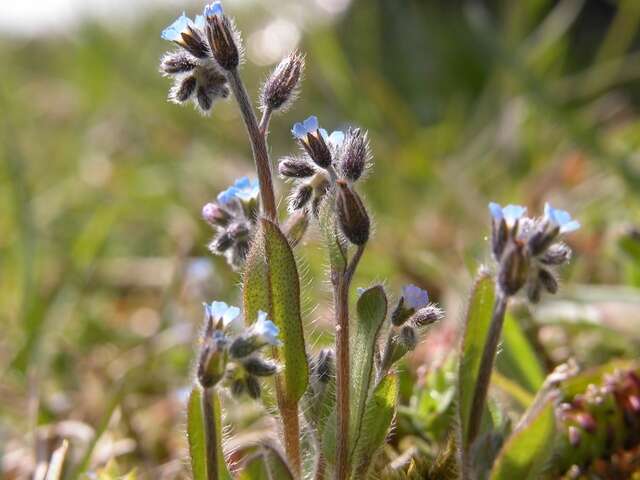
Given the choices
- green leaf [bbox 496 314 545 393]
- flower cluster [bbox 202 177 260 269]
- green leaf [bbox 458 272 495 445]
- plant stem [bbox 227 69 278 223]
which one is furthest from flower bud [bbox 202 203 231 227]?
green leaf [bbox 496 314 545 393]

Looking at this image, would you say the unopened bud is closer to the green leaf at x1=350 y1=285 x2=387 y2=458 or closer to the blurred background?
the green leaf at x1=350 y1=285 x2=387 y2=458

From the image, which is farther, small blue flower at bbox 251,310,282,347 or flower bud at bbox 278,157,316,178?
flower bud at bbox 278,157,316,178

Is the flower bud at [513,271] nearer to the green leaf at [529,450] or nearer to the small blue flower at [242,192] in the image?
the green leaf at [529,450]

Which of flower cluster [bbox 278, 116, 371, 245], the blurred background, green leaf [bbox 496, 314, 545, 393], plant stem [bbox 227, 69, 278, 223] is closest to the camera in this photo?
flower cluster [bbox 278, 116, 371, 245]

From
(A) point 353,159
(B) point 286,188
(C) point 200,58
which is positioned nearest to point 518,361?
(A) point 353,159

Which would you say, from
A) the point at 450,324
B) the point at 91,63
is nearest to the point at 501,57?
the point at 450,324
